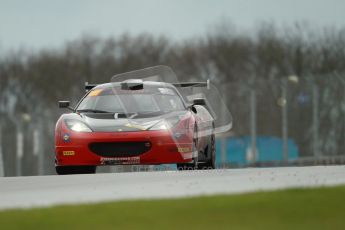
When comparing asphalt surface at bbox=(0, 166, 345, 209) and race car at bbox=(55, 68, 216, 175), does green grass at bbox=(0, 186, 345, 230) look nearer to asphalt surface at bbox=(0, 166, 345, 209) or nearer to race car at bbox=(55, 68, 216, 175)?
asphalt surface at bbox=(0, 166, 345, 209)

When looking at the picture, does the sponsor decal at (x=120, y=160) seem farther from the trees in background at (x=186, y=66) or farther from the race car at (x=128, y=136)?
Answer: the trees in background at (x=186, y=66)

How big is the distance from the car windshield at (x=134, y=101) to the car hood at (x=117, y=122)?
16cm

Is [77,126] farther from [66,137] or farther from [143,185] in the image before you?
[143,185]

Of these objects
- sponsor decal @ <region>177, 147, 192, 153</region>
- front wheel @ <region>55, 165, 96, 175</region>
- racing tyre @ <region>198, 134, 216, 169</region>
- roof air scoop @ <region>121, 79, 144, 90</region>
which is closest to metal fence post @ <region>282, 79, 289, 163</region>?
racing tyre @ <region>198, 134, 216, 169</region>

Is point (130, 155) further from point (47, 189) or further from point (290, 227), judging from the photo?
point (290, 227)

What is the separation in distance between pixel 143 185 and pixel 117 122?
3.62 m

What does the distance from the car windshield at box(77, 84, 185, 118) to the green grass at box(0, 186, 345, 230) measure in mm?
6007

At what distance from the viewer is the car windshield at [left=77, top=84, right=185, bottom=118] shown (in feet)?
48.0

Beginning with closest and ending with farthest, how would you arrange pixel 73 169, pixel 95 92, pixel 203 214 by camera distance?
pixel 203 214, pixel 73 169, pixel 95 92

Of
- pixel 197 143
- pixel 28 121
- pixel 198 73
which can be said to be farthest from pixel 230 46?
pixel 197 143

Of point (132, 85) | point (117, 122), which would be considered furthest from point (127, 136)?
point (132, 85)

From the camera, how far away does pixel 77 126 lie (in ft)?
46.4

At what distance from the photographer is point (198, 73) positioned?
229ft

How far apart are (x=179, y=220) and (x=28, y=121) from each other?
49.6m
